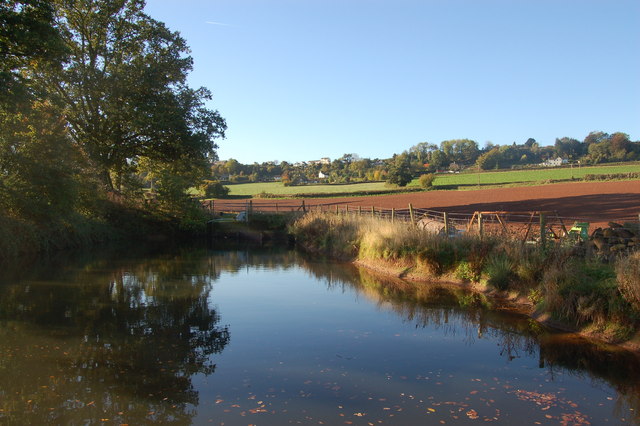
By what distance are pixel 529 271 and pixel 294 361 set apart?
7.43m

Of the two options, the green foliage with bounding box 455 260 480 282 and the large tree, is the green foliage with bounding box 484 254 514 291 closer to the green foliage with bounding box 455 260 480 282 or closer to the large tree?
the green foliage with bounding box 455 260 480 282

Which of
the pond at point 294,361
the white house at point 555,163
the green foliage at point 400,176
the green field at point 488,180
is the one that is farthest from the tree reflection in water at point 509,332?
the white house at point 555,163

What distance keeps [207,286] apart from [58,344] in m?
7.76

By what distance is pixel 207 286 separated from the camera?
695 inches

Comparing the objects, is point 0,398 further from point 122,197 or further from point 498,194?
point 498,194

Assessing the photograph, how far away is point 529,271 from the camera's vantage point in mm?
13438

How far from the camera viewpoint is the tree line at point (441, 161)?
111 meters

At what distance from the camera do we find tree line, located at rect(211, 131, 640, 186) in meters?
111

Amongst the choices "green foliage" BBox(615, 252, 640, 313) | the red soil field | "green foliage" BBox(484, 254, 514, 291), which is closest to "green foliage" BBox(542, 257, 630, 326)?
"green foliage" BBox(615, 252, 640, 313)

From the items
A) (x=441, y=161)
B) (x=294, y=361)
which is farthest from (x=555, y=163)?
(x=294, y=361)

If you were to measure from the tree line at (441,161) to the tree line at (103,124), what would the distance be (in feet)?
190

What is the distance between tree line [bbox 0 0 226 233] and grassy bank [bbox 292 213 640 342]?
50.7 feet

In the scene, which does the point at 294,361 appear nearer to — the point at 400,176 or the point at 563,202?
the point at 563,202

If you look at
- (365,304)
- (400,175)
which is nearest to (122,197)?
(365,304)
